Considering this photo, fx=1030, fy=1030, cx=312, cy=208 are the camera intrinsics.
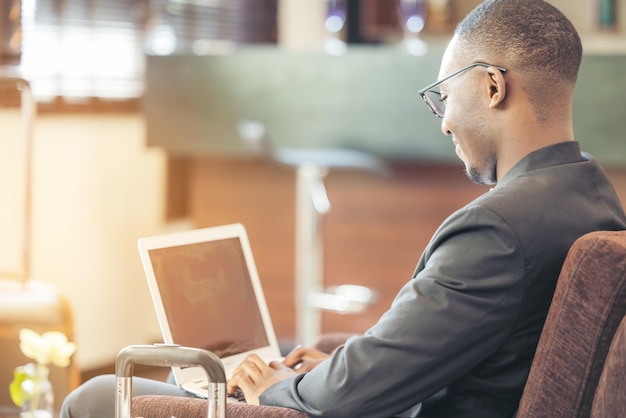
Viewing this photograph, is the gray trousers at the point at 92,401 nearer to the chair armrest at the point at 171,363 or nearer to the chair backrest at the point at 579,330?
the chair armrest at the point at 171,363

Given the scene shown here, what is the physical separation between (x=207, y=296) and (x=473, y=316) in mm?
567

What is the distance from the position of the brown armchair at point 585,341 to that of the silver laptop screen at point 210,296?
23.7 inches

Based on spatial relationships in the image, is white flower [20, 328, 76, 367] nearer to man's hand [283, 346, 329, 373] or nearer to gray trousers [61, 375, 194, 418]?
gray trousers [61, 375, 194, 418]

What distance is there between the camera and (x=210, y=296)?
6.17ft

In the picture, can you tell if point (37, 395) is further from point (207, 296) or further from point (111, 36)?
point (111, 36)

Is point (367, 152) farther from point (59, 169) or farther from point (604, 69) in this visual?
point (59, 169)

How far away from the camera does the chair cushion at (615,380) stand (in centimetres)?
145

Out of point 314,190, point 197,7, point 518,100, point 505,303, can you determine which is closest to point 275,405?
point 505,303

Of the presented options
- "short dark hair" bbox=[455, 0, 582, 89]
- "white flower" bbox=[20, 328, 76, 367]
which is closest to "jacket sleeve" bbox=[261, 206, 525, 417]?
"short dark hair" bbox=[455, 0, 582, 89]

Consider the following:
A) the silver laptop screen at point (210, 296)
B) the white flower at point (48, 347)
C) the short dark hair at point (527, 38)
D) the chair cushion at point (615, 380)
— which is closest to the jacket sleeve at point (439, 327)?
the chair cushion at point (615, 380)

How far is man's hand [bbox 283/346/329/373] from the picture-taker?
1850mm

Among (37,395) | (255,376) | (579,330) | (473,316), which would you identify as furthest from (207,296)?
(579,330)

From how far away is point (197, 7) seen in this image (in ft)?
14.8

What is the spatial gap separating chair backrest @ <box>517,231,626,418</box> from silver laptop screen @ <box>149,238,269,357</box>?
61 centimetres
